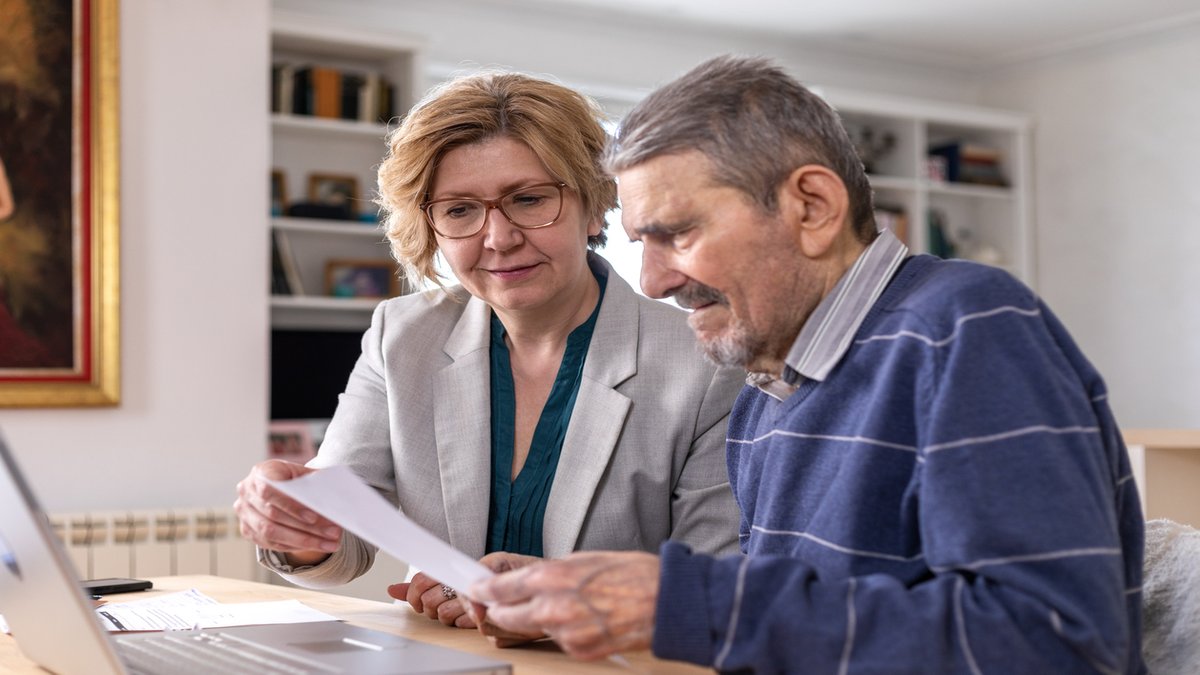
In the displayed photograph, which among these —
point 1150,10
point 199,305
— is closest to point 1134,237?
point 1150,10

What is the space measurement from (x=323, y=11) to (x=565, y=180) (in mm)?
3825

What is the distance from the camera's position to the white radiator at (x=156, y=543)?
148 inches

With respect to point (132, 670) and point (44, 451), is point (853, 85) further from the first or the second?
point (132, 670)

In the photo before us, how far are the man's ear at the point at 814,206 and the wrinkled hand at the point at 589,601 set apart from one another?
0.36 metres

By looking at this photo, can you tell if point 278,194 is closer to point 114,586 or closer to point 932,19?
point 114,586

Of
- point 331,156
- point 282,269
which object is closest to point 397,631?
point 282,269

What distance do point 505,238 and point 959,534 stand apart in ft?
3.11

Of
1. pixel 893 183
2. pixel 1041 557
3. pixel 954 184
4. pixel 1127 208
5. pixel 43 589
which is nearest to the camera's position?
pixel 1041 557

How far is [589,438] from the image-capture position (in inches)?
69.0

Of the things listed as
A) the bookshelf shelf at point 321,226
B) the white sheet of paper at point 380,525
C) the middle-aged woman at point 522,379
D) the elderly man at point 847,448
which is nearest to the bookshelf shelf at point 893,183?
the bookshelf shelf at point 321,226

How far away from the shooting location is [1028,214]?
22.2ft

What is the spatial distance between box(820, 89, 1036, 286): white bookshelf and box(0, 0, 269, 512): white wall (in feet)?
9.85

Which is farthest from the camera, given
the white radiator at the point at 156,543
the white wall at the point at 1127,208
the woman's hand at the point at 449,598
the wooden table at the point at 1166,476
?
the white wall at the point at 1127,208

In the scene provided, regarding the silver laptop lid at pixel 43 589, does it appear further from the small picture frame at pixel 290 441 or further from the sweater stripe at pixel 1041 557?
the small picture frame at pixel 290 441
